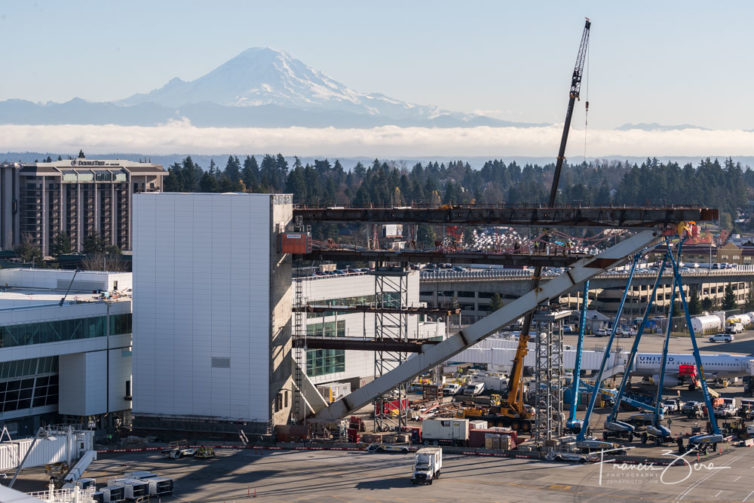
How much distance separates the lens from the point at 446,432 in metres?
81.9

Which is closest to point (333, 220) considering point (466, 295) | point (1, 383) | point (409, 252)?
point (409, 252)

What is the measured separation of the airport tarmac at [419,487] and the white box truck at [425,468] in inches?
22.0

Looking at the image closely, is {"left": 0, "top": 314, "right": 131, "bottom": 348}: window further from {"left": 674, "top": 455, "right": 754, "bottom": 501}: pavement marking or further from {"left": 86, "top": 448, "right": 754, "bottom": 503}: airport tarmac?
{"left": 674, "top": 455, "right": 754, "bottom": 501}: pavement marking

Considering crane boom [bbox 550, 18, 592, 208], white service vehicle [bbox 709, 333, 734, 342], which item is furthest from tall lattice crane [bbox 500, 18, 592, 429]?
white service vehicle [bbox 709, 333, 734, 342]

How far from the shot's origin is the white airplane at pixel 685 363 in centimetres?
11896

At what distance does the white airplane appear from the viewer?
118963 millimetres

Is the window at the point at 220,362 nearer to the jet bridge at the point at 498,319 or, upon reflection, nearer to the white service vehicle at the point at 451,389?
the jet bridge at the point at 498,319

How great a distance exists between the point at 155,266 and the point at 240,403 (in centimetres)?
1154

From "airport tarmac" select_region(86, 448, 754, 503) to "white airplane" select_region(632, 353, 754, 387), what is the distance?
38422 mm

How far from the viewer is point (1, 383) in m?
80.2

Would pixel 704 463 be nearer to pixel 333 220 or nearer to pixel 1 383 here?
pixel 333 220

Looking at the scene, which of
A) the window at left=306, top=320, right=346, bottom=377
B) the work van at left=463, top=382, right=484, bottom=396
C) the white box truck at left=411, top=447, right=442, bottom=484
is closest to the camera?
the white box truck at left=411, top=447, right=442, bottom=484

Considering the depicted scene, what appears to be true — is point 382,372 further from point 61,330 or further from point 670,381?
point 670,381

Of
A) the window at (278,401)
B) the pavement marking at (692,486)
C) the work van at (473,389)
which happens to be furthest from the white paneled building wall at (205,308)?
the work van at (473,389)
